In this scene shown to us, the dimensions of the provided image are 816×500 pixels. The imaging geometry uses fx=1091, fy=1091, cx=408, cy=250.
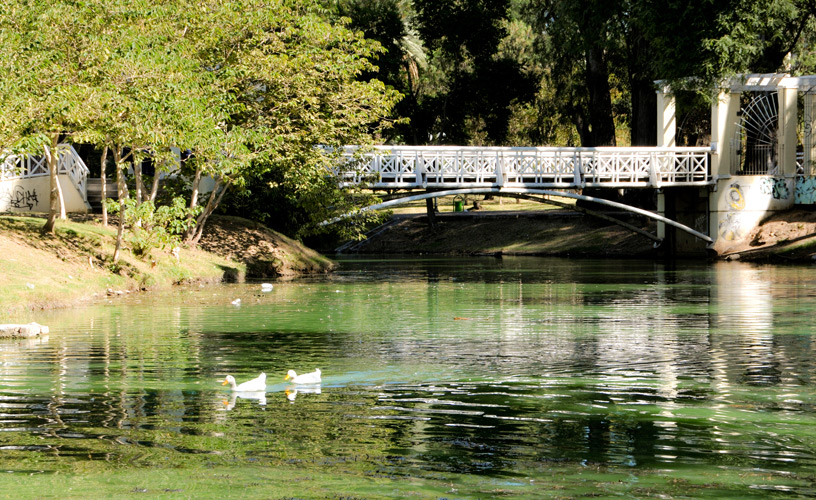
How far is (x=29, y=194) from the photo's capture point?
36938mm

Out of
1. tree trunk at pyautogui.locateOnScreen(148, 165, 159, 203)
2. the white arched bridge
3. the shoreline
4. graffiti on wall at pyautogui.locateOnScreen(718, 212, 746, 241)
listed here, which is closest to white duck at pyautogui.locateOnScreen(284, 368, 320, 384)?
tree trunk at pyautogui.locateOnScreen(148, 165, 159, 203)

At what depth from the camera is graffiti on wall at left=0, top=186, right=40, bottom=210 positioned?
36688 mm

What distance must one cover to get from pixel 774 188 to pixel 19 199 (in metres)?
30.8

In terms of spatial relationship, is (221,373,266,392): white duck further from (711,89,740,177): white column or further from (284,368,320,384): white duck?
(711,89,740,177): white column

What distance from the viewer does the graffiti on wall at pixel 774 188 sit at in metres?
47.2

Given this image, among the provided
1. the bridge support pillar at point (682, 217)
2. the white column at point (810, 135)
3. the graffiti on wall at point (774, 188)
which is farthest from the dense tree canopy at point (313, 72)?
the graffiti on wall at point (774, 188)

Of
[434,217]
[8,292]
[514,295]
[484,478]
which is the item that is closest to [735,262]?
[514,295]

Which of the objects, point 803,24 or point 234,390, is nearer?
point 234,390

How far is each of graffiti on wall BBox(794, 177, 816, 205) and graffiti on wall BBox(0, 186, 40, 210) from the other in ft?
102

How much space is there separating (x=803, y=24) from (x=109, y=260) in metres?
29.0

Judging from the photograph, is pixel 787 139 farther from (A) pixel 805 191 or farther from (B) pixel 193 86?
(B) pixel 193 86

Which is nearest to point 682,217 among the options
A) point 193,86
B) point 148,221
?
point 193,86

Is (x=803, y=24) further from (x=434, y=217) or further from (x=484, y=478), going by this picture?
(x=484, y=478)

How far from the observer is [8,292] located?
68.8 feet
